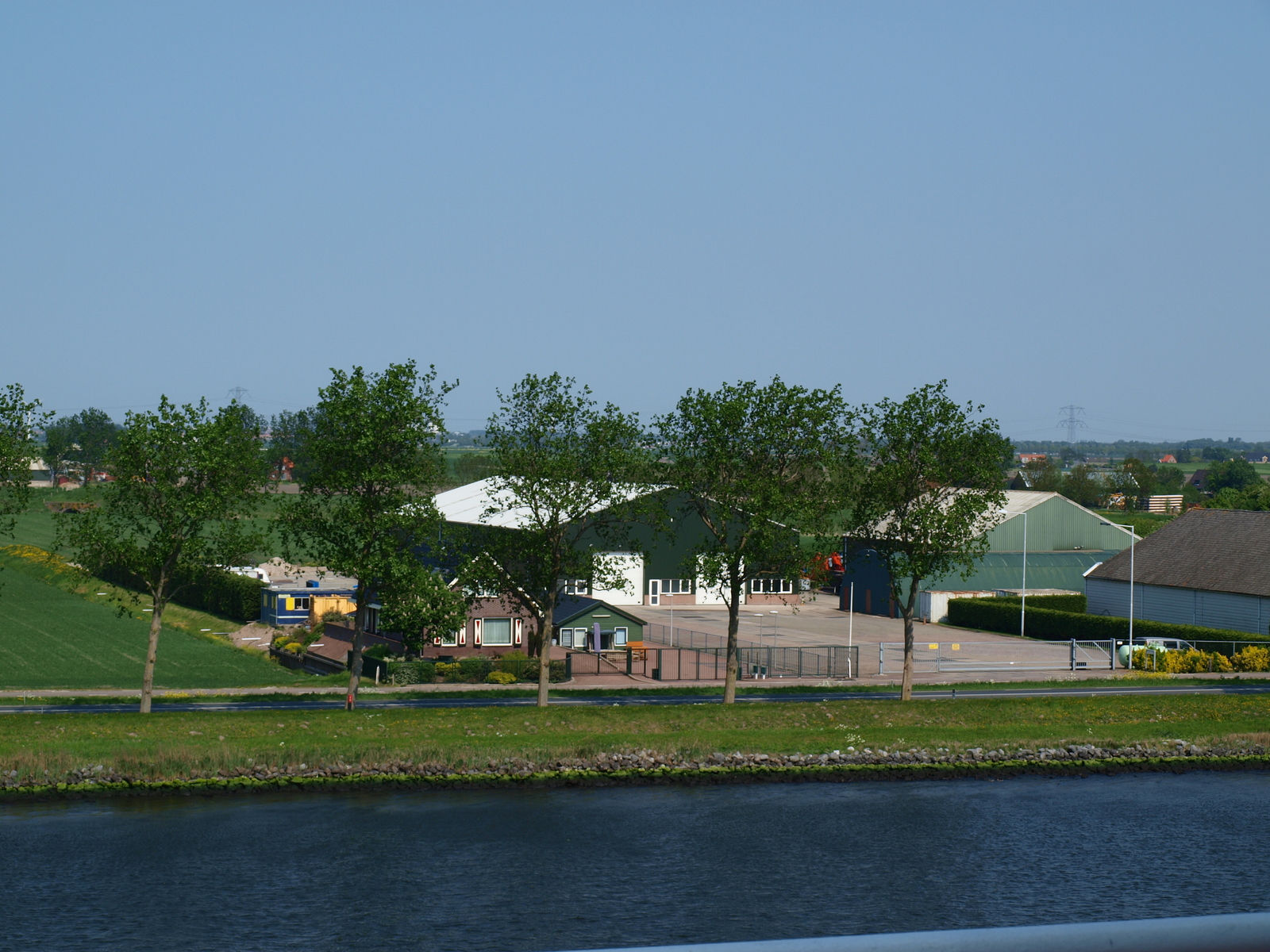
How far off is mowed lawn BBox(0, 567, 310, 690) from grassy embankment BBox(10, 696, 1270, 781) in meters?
14.7

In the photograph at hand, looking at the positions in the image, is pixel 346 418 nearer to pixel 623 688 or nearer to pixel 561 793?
pixel 561 793

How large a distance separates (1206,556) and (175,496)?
63365 millimetres

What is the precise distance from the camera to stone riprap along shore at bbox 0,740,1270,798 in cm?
3538

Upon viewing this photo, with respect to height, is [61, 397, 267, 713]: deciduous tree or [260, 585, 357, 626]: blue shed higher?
[61, 397, 267, 713]: deciduous tree

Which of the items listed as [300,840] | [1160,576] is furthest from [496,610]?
[1160,576]

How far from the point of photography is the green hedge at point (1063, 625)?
6994cm

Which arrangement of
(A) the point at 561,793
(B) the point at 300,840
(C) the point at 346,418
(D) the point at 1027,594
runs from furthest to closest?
Result: (D) the point at 1027,594 < (C) the point at 346,418 < (A) the point at 561,793 < (B) the point at 300,840

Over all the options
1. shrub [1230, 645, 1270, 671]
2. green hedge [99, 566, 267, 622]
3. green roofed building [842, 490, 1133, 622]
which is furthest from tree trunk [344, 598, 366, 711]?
green roofed building [842, 490, 1133, 622]

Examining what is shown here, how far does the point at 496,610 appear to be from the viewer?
6669cm

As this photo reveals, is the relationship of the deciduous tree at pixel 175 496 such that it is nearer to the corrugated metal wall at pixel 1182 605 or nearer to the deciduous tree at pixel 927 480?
the deciduous tree at pixel 927 480

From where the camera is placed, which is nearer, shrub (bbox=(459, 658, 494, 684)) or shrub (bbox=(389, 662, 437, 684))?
shrub (bbox=(389, 662, 437, 684))

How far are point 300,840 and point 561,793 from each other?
9.06 m

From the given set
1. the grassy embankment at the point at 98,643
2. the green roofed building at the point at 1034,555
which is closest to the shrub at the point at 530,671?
the grassy embankment at the point at 98,643

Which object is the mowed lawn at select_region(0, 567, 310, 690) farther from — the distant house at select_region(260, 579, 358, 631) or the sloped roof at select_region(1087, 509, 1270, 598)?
the sloped roof at select_region(1087, 509, 1270, 598)
